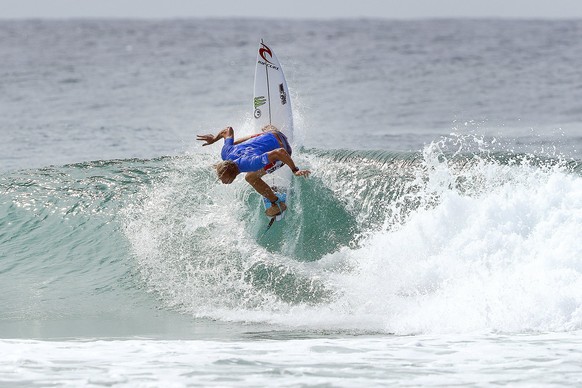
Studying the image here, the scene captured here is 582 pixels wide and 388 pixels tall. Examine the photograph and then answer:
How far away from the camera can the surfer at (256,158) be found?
36.2ft

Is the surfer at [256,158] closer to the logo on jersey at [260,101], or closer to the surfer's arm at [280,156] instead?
the surfer's arm at [280,156]

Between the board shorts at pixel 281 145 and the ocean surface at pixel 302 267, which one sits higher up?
the board shorts at pixel 281 145

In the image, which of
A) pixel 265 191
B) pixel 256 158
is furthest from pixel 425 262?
pixel 256 158

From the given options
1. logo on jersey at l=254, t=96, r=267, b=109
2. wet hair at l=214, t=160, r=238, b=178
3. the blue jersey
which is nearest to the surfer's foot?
the blue jersey

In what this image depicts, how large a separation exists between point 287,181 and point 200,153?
2.61 metres

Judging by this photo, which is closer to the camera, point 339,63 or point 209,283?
point 209,283

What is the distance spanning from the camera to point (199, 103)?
28703 millimetres

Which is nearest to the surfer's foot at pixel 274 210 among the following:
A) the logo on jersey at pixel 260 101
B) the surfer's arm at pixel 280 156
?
the surfer's arm at pixel 280 156

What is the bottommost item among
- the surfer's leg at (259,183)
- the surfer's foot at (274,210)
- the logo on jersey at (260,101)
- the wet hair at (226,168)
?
the surfer's foot at (274,210)

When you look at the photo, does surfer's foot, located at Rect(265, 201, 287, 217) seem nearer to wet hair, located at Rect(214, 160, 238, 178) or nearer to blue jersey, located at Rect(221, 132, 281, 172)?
blue jersey, located at Rect(221, 132, 281, 172)

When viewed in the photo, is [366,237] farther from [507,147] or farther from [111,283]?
[507,147]

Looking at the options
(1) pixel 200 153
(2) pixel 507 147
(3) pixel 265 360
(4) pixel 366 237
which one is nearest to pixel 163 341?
(3) pixel 265 360

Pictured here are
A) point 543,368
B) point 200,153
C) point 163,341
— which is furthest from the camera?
point 200,153

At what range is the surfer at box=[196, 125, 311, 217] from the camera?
36.2 feet
